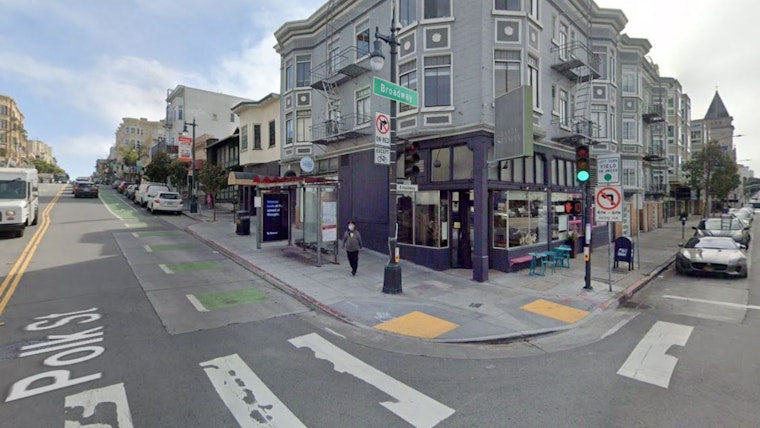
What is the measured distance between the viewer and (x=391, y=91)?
869 centimetres

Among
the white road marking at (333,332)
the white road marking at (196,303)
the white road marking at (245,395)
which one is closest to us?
the white road marking at (245,395)

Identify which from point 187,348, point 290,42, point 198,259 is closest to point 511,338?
point 187,348

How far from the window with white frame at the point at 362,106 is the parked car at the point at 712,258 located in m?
12.8

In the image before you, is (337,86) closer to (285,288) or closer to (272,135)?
(272,135)

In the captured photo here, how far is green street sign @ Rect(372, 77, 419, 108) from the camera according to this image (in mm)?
8297

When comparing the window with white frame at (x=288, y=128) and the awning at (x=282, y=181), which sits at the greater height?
the window with white frame at (x=288, y=128)

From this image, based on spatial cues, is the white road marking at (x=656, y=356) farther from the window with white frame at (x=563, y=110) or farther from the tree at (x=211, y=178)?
the tree at (x=211, y=178)

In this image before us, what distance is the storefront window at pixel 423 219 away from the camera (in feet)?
42.8

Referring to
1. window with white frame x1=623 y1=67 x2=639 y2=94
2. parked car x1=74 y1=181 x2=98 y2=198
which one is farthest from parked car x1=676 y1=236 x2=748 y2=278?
parked car x1=74 y1=181 x2=98 y2=198

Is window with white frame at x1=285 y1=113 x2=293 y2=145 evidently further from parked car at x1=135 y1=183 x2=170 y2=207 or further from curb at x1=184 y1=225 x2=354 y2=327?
parked car at x1=135 y1=183 x2=170 y2=207

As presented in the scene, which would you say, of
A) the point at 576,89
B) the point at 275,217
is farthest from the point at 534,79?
the point at 275,217

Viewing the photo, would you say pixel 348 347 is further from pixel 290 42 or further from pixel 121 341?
pixel 290 42

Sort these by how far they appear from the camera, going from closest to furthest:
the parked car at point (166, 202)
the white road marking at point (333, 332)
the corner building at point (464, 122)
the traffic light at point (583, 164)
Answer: the white road marking at point (333, 332)
the traffic light at point (583, 164)
the corner building at point (464, 122)
the parked car at point (166, 202)

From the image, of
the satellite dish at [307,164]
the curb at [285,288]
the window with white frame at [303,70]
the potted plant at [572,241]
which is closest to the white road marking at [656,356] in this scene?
the curb at [285,288]
